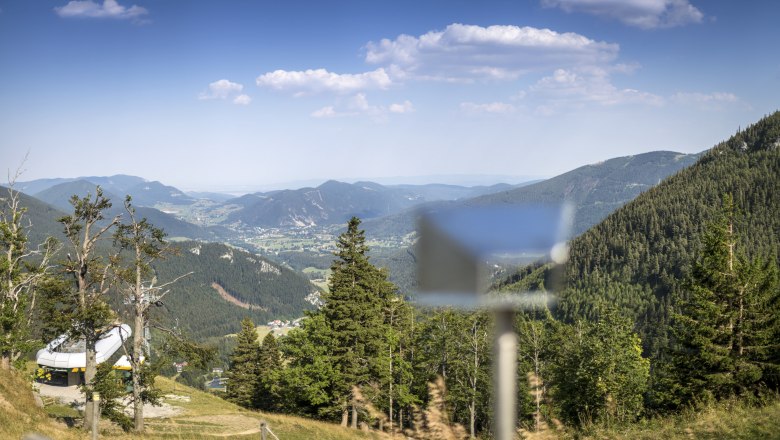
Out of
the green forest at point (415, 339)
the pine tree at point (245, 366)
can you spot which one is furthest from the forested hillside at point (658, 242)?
the green forest at point (415, 339)

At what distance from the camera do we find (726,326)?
70.8 feet

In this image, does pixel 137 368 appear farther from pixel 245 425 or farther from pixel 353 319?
pixel 353 319

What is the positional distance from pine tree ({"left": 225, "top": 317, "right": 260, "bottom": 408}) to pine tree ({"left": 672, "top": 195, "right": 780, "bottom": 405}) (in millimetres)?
39711

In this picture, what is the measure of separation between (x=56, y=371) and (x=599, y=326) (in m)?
37.2

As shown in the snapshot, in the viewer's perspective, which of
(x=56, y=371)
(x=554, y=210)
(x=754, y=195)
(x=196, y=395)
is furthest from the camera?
(x=754, y=195)

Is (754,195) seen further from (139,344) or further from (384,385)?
(139,344)

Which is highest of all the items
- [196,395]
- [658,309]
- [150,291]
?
[150,291]

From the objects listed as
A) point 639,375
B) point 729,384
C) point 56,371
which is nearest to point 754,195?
point 639,375

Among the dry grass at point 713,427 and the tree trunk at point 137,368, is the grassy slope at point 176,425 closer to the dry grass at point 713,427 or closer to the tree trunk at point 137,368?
the tree trunk at point 137,368

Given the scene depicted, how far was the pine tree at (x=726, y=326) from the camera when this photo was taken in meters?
20.6

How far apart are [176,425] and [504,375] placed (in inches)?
1010

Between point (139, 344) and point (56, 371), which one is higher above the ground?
point (139, 344)

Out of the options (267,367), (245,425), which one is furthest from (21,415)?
(267,367)

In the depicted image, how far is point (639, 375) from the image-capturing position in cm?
3356
